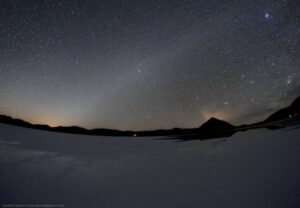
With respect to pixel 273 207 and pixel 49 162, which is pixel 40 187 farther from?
pixel 273 207

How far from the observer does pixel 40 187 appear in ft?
12.8

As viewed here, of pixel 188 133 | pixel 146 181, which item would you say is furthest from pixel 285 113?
pixel 146 181

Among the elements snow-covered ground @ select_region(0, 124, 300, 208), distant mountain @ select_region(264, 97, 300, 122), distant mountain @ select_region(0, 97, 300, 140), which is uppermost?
distant mountain @ select_region(264, 97, 300, 122)

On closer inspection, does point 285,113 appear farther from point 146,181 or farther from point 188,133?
point 146,181

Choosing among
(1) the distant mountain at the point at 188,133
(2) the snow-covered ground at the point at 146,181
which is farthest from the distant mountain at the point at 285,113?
(2) the snow-covered ground at the point at 146,181

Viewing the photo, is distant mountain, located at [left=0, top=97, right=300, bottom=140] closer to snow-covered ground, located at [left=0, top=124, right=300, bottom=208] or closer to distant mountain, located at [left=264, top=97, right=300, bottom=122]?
distant mountain, located at [left=264, top=97, right=300, bottom=122]

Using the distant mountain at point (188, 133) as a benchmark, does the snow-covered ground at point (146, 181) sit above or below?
below

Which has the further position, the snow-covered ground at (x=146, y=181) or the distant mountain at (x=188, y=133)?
the distant mountain at (x=188, y=133)

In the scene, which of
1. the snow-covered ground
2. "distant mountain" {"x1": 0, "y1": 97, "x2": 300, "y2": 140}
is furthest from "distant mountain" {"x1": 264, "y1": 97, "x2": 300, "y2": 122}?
the snow-covered ground

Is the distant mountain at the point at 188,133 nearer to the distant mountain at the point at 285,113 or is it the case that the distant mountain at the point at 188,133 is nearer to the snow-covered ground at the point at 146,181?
the distant mountain at the point at 285,113

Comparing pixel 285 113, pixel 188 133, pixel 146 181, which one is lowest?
pixel 146 181

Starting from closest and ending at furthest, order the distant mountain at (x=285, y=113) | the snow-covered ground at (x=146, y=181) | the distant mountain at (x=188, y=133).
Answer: the snow-covered ground at (x=146, y=181), the distant mountain at (x=188, y=133), the distant mountain at (x=285, y=113)

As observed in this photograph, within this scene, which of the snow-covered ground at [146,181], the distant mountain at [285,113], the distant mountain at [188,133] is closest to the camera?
the snow-covered ground at [146,181]

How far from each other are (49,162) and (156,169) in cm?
329
